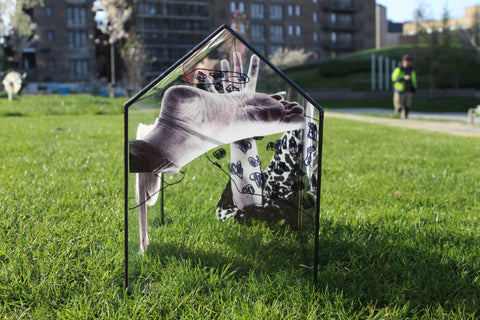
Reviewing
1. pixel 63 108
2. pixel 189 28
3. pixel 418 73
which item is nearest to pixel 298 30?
pixel 189 28

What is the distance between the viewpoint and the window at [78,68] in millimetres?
46656

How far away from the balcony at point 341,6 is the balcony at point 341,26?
158cm

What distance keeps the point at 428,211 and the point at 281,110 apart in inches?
67.2

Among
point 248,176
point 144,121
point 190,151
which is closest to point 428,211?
point 248,176

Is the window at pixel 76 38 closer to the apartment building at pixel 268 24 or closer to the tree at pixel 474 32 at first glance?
the apartment building at pixel 268 24

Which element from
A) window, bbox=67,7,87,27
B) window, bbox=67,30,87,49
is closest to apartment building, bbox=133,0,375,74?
window, bbox=67,7,87,27

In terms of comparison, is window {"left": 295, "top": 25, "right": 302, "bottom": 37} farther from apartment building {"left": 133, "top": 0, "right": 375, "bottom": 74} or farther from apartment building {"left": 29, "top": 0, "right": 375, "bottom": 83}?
apartment building {"left": 29, "top": 0, "right": 375, "bottom": 83}

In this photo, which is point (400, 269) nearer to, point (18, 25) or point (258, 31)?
point (18, 25)

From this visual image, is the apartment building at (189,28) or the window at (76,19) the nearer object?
the apartment building at (189,28)

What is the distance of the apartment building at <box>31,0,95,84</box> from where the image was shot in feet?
150

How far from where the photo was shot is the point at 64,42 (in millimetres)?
46125

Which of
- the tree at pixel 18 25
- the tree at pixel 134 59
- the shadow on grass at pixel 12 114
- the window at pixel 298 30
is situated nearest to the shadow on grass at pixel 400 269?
the shadow on grass at pixel 12 114

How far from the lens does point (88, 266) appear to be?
6.55ft

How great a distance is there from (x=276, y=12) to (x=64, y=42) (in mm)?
24731
